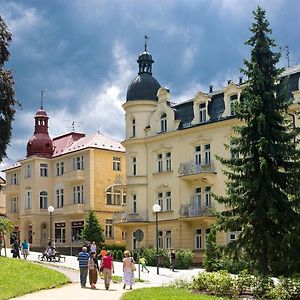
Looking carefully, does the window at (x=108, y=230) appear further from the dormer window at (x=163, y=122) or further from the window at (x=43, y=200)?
the dormer window at (x=163, y=122)

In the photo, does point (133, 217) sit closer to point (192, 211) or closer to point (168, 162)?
point (168, 162)

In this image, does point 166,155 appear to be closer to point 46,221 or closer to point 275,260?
point 46,221

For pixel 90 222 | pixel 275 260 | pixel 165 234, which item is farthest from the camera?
pixel 90 222

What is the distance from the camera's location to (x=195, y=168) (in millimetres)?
45719

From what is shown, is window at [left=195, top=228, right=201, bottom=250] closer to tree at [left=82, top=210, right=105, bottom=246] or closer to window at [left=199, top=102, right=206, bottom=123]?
window at [left=199, top=102, right=206, bottom=123]

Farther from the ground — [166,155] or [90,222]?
[166,155]

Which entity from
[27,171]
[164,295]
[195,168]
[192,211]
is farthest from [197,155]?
[164,295]

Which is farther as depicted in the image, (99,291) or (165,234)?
(165,234)

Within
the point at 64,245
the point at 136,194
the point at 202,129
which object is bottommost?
the point at 64,245

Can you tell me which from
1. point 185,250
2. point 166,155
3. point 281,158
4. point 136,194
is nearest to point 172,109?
point 166,155

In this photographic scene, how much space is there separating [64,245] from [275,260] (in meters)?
40.6

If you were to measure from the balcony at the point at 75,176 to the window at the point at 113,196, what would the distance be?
303 cm

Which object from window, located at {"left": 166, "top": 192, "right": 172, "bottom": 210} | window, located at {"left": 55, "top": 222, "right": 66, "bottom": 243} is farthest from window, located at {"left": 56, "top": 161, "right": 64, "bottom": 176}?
window, located at {"left": 166, "top": 192, "right": 172, "bottom": 210}

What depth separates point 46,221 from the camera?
65.1m
